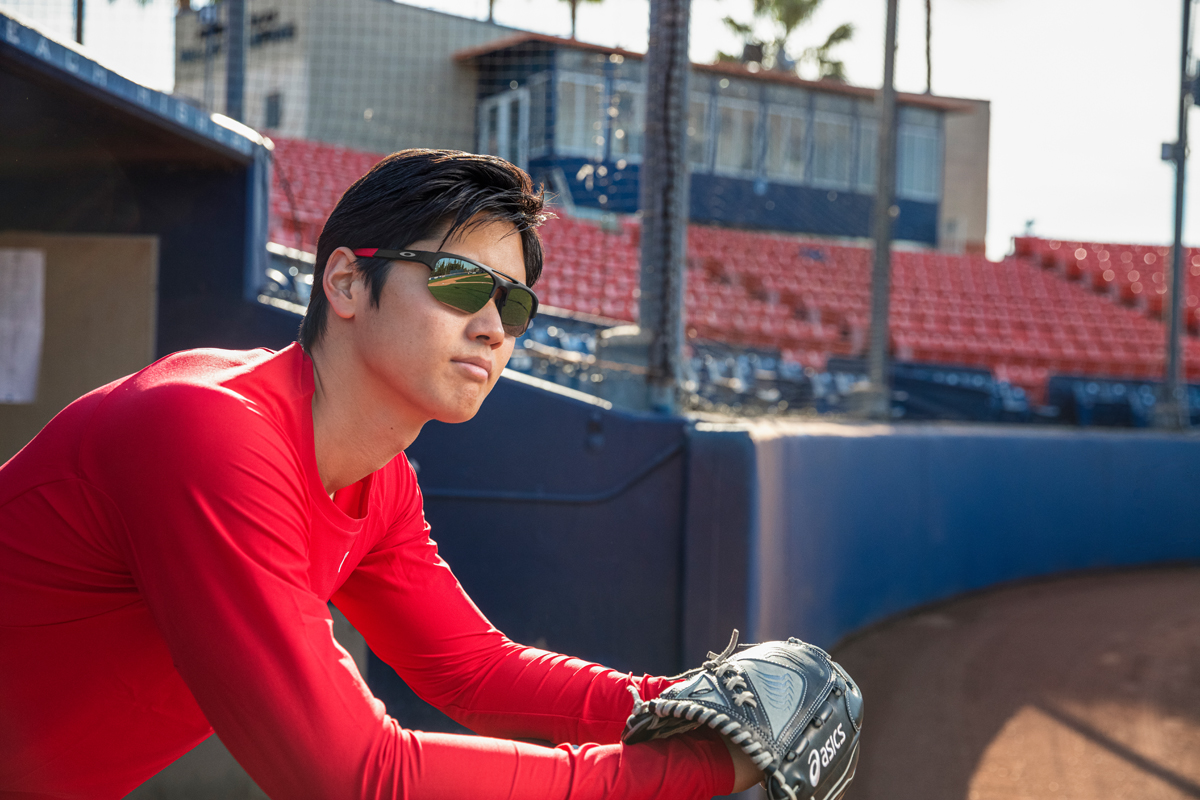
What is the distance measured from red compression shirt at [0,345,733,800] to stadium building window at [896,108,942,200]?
27.1 metres

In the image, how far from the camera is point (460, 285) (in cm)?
144

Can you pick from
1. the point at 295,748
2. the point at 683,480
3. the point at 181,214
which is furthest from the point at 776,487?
Result: the point at 295,748

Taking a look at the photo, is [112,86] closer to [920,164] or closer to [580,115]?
[580,115]

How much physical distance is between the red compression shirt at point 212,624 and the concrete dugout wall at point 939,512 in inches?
79.3

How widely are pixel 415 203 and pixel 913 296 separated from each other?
1712 centimetres

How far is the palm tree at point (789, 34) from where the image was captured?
32.1 metres

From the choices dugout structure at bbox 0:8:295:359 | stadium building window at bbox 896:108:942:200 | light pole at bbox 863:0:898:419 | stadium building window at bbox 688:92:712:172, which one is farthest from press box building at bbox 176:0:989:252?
stadium building window at bbox 896:108:942:200

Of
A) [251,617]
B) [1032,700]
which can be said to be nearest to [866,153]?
[1032,700]

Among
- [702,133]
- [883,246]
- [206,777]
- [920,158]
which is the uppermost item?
[920,158]

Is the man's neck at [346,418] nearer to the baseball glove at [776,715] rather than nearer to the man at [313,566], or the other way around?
the man at [313,566]

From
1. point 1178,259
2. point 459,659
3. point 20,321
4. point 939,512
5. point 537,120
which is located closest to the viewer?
point 459,659

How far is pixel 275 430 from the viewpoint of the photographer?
4.08ft

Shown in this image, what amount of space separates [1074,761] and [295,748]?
11.8 ft

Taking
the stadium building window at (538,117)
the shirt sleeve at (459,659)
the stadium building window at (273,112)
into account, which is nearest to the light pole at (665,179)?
the shirt sleeve at (459,659)
